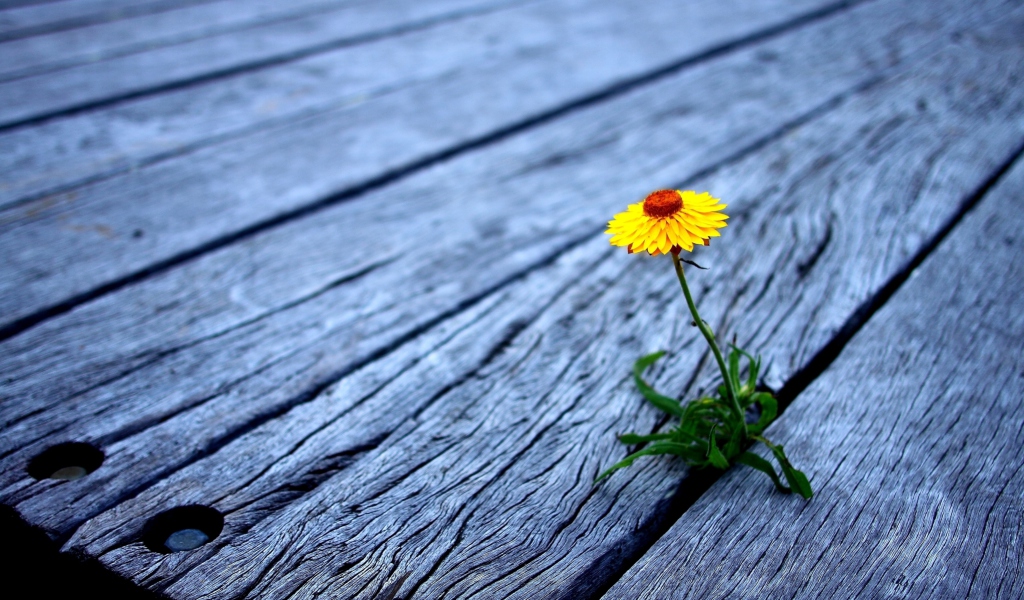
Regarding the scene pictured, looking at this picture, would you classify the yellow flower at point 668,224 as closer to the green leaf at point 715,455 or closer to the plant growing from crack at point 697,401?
the plant growing from crack at point 697,401

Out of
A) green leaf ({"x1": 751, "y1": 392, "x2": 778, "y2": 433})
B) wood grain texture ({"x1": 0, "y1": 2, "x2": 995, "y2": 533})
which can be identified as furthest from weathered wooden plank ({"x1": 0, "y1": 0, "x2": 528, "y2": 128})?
green leaf ({"x1": 751, "y1": 392, "x2": 778, "y2": 433})

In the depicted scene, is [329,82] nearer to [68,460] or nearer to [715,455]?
[68,460]

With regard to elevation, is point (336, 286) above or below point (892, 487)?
above

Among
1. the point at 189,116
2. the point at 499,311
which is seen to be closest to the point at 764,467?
the point at 499,311

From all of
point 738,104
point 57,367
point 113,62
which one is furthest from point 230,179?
point 738,104

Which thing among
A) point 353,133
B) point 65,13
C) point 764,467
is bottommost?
point 764,467
